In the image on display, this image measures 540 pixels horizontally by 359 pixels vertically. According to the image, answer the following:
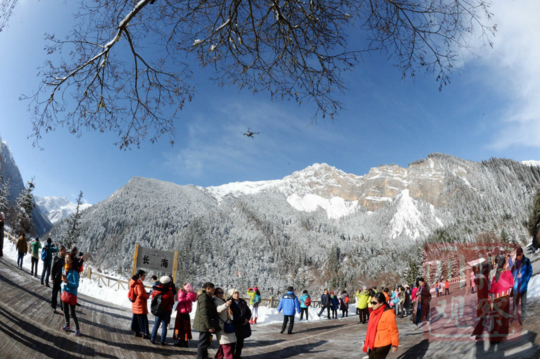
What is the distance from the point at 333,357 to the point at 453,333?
2.65 m

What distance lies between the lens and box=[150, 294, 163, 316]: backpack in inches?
247

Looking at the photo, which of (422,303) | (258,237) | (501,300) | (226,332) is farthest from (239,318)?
(258,237)

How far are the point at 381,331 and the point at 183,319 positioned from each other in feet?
14.2

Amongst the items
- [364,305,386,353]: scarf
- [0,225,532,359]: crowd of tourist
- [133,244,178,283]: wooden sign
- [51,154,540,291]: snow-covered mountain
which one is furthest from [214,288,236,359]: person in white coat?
[51,154,540,291]: snow-covered mountain

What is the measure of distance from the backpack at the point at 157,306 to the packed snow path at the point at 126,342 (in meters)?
0.63

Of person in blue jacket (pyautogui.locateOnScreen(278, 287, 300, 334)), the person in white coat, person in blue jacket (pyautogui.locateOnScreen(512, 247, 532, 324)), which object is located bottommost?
person in blue jacket (pyautogui.locateOnScreen(278, 287, 300, 334))

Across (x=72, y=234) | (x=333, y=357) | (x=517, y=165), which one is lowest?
(x=333, y=357)

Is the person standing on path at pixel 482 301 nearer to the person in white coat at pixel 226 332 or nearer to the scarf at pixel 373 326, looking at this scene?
the scarf at pixel 373 326

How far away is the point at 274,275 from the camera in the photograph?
11938 cm

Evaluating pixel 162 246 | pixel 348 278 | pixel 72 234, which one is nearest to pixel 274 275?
pixel 348 278

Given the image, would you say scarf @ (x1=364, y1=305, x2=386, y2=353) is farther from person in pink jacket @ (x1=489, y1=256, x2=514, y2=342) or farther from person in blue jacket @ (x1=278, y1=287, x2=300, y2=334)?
person in blue jacket @ (x1=278, y1=287, x2=300, y2=334)

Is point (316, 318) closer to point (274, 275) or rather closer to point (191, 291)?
point (191, 291)

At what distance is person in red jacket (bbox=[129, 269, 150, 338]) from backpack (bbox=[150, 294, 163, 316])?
0.25 meters

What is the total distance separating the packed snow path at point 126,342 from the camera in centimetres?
478
